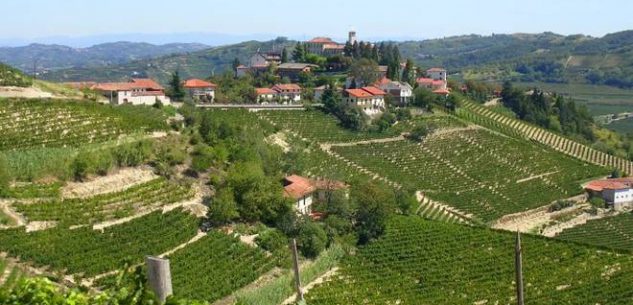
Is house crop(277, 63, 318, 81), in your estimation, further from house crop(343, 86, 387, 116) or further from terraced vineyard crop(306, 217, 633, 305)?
terraced vineyard crop(306, 217, 633, 305)

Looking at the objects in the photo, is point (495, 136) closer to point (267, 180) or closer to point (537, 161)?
point (537, 161)

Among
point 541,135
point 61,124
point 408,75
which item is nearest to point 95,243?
point 61,124

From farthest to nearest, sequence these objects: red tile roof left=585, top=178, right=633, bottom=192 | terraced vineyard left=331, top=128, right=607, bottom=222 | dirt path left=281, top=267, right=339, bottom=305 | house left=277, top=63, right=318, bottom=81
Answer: house left=277, top=63, right=318, bottom=81 < red tile roof left=585, top=178, right=633, bottom=192 < terraced vineyard left=331, top=128, right=607, bottom=222 < dirt path left=281, top=267, right=339, bottom=305

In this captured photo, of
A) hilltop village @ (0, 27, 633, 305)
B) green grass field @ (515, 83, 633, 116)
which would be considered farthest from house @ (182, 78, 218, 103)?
green grass field @ (515, 83, 633, 116)

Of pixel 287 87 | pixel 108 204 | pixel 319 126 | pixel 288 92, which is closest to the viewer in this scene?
pixel 108 204

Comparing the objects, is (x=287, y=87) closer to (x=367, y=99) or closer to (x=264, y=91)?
(x=264, y=91)

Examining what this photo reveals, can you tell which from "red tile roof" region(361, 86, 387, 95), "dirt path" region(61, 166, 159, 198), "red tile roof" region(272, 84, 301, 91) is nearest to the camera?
"dirt path" region(61, 166, 159, 198)

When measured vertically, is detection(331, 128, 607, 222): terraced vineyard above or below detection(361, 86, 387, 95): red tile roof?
below

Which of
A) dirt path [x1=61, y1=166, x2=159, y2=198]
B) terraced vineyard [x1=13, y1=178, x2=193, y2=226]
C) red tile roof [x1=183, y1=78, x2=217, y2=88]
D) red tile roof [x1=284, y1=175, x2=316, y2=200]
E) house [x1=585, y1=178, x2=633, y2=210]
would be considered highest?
red tile roof [x1=183, y1=78, x2=217, y2=88]
